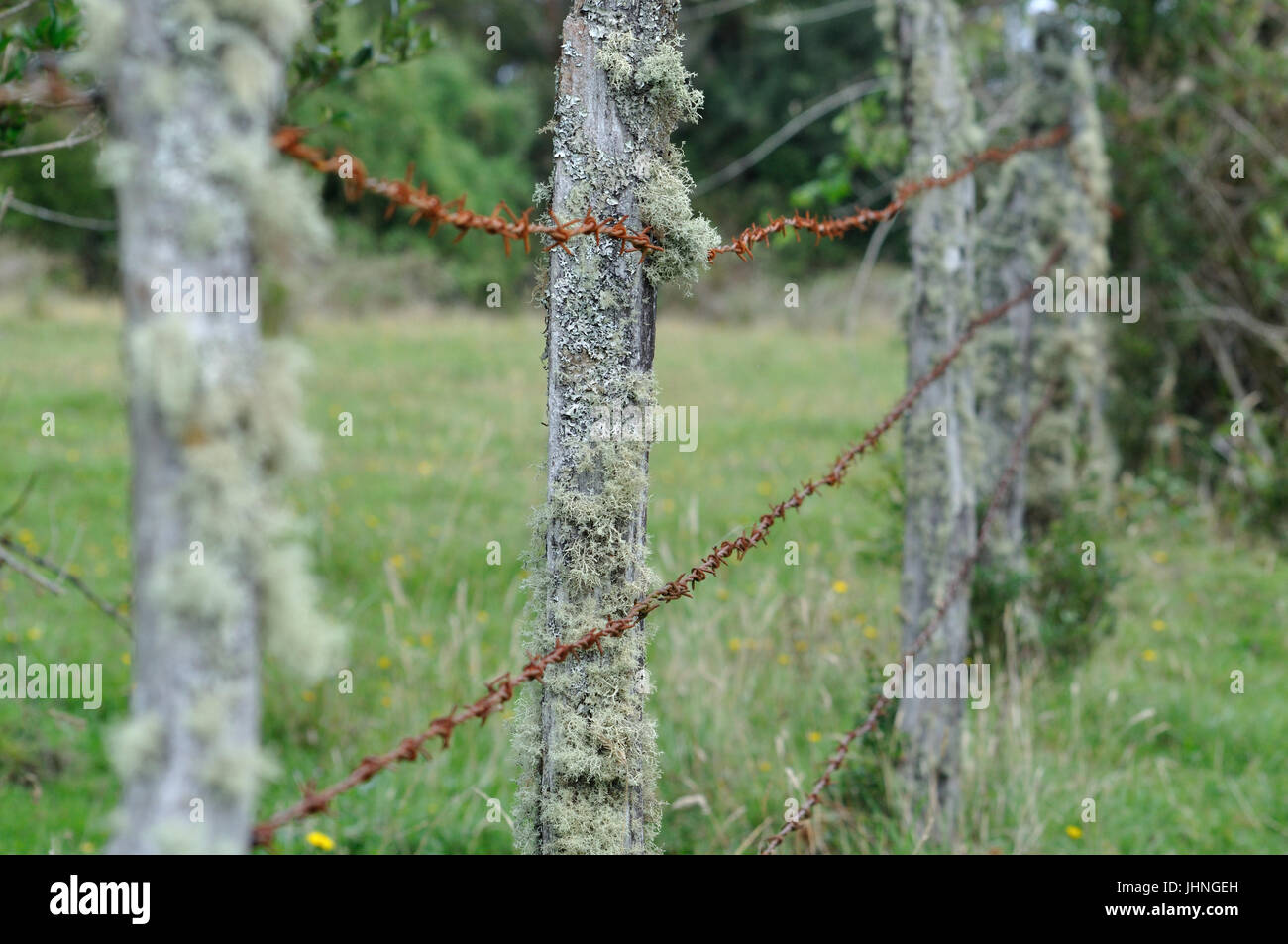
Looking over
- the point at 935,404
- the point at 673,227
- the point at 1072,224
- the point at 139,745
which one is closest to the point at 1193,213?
the point at 1072,224

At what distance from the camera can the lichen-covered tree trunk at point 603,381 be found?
1.89m

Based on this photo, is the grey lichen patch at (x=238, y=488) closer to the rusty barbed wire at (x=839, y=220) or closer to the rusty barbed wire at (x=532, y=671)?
the rusty barbed wire at (x=532, y=671)

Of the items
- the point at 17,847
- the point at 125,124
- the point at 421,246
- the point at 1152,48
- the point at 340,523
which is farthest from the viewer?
the point at 421,246

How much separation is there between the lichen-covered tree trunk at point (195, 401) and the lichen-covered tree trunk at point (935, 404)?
264cm

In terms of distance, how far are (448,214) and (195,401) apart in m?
0.54

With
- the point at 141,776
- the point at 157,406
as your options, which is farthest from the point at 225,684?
the point at 157,406

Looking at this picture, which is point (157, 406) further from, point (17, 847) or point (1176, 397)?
point (1176, 397)

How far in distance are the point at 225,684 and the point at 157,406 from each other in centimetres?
28

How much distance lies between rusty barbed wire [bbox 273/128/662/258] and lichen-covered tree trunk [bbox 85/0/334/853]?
83 mm

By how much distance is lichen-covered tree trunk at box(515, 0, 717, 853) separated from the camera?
1.89m

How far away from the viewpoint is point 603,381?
1910mm

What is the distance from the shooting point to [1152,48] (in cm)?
808

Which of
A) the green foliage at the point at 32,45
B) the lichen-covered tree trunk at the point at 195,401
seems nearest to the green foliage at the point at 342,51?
the green foliage at the point at 32,45

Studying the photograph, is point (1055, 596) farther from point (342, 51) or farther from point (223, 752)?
point (223, 752)
